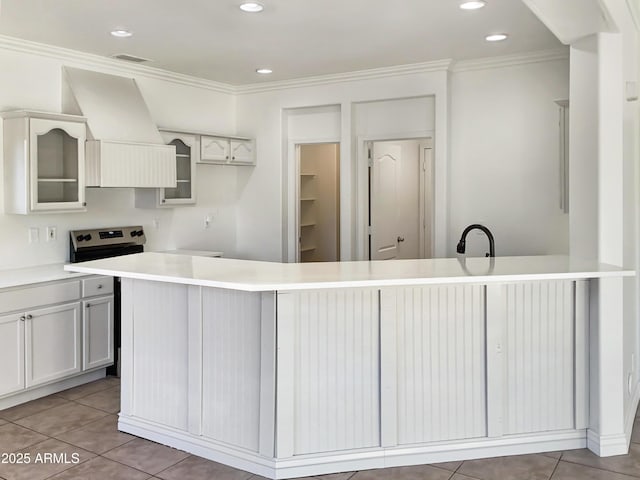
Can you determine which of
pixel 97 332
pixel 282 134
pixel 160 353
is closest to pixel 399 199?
pixel 282 134

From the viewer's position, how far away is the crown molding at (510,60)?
15.3ft

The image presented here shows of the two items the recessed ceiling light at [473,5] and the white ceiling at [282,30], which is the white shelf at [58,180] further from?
the recessed ceiling light at [473,5]

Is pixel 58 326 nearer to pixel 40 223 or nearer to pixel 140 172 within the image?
pixel 40 223

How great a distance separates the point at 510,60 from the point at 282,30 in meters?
1.97

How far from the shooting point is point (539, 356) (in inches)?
125

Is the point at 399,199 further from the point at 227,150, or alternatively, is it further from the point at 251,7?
the point at 251,7

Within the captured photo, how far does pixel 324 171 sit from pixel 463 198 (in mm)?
2229

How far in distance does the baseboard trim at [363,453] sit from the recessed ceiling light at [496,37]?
2682mm

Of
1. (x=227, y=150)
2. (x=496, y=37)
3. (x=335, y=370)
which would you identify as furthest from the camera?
(x=227, y=150)

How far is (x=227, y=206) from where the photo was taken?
6266mm

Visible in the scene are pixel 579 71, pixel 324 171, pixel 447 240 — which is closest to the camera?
pixel 579 71

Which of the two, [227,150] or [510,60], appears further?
[227,150]

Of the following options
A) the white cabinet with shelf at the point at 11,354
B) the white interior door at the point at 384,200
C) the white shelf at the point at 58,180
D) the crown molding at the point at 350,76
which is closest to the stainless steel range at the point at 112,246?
the white shelf at the point at 58,180

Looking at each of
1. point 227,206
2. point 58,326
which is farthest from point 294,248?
point 58,326
